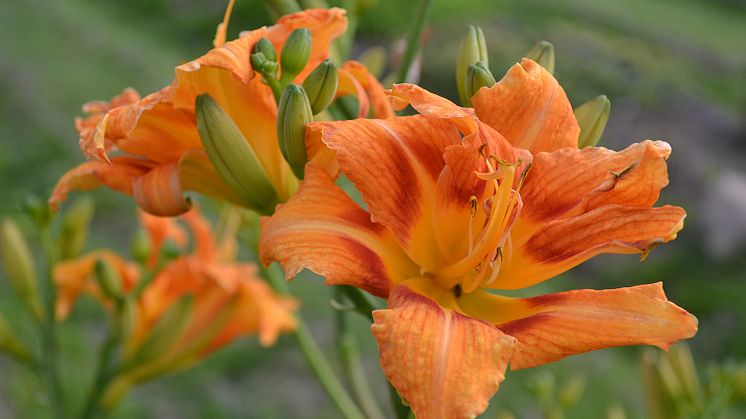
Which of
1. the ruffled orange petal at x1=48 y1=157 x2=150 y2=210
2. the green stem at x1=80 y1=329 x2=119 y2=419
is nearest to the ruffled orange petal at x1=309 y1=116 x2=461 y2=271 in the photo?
the ruffled orange petal at x1=48 y1=157 x2=150 y2=210

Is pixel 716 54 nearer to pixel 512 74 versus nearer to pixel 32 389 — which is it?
pixel 32 389

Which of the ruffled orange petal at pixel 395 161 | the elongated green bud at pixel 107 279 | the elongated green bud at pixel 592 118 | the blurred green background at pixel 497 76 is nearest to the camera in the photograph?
the ruffled orange petal at pixel 395 161

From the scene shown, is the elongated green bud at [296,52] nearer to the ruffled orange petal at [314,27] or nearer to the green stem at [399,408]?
the ruffled orange petal at [314,27]

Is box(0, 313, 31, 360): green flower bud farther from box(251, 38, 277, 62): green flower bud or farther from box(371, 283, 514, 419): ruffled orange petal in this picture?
box(371, 283, 514, 419): ruffled orange petal

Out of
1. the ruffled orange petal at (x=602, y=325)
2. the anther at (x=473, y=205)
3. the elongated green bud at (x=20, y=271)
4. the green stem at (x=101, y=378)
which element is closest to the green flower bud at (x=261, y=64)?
the anther at (x=473, y=205)

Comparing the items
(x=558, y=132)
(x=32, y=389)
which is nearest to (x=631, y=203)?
(x=558, y=132)

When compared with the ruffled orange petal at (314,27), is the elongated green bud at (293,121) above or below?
below

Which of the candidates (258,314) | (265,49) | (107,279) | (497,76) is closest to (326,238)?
(265,49)
